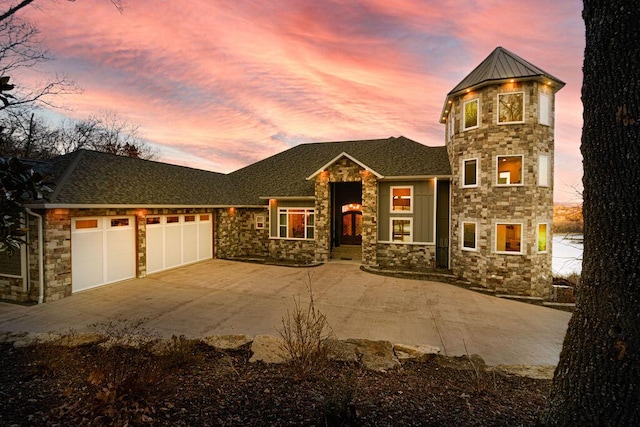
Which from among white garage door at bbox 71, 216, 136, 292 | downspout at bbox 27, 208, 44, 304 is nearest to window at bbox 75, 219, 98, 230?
white garage door at bbox 71, 216, 136, 292

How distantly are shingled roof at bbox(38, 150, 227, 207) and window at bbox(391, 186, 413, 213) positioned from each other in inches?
352

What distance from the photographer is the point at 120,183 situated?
11.0 m

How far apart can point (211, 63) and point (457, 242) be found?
13565 millimetres

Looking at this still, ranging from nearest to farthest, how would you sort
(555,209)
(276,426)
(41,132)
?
(276,426) < (555,209) < (41,132)

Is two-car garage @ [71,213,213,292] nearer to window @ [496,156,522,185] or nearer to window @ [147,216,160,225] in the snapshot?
window @ [147,216,160,225]

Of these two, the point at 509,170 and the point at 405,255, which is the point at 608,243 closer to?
the point at 509,170

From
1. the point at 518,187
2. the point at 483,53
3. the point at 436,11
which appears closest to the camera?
the point at 436,11

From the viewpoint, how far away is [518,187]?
11375 mm

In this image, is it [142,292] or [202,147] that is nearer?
[142,292]

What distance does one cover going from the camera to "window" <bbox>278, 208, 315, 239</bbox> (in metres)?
15.6

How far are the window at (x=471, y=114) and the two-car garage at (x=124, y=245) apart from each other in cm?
1319

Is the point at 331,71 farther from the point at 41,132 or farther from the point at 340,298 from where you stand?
the point at 41,132

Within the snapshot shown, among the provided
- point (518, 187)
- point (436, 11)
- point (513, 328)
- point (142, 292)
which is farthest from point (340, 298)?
point (436, 11)

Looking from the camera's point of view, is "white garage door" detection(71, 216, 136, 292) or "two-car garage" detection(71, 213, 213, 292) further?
"two-car garage" detection(71, 213, 213, 292)
